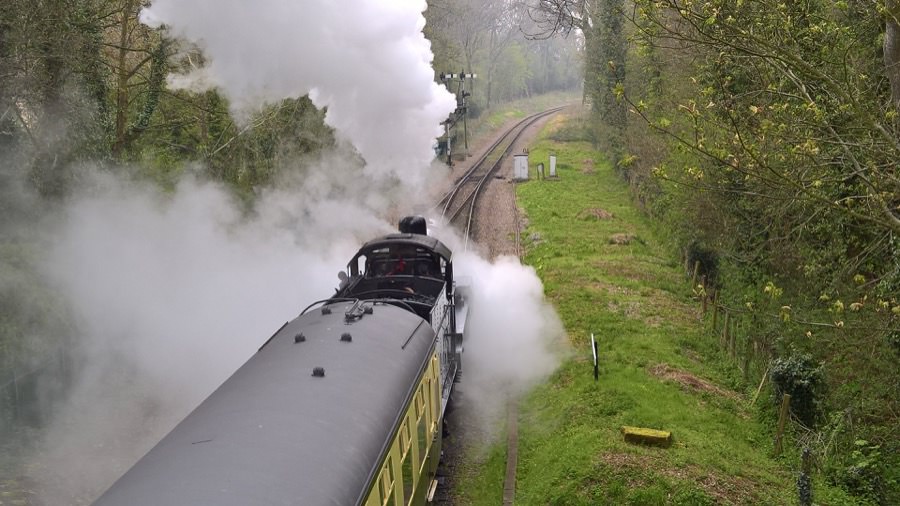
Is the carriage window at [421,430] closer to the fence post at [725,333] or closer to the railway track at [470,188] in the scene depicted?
the fence post at [725,333]

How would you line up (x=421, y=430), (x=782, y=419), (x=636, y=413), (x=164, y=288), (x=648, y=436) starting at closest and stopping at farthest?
(x=421, y=430) → (x=648, y=436) → (x=782, y=419) → (x=636, y=413) → (x=164, y=288)

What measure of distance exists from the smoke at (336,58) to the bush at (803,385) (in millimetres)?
9130

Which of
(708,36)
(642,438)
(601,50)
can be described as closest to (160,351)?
(642,438)

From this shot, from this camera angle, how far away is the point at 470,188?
103 feet

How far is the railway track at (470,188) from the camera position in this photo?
83.4 ft

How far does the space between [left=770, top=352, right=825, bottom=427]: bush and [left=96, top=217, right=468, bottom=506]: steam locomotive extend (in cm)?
554

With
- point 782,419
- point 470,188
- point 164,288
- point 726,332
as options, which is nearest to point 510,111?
point 470,188

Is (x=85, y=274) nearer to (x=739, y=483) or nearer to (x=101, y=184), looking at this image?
(x=101, y=184)

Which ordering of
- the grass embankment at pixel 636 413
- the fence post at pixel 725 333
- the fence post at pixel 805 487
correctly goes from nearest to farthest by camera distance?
the fence post at pixel 805 487 → the grass embankment at pixel 636 413 → the fence post at pixel 725 333

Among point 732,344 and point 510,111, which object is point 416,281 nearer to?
point 732,344

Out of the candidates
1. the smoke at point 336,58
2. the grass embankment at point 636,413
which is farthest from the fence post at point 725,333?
the smoke at point 336,58

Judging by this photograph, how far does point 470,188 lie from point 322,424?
85.8ft

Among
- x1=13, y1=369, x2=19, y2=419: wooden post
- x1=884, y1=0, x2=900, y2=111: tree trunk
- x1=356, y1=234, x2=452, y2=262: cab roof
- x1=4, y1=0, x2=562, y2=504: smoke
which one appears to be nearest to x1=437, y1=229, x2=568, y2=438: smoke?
x1=4, y1=0, x2=562, y2=504: smoke

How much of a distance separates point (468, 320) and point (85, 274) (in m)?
9.61
